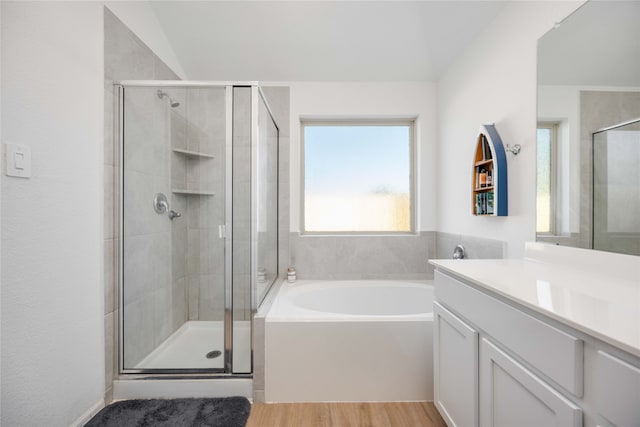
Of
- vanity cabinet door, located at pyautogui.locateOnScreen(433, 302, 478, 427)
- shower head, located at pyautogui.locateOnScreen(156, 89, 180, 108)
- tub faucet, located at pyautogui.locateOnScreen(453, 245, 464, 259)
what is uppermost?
shower head, located at pyautogui.locateOnScreen(156, 89, 180, 108)

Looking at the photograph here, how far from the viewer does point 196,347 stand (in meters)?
1.69

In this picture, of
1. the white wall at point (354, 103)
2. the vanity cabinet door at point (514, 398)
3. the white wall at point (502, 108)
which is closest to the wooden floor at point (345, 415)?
the vanity cabinet door at point (514, 398)

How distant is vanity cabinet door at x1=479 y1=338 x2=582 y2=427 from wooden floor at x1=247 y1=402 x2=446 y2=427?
568 mm

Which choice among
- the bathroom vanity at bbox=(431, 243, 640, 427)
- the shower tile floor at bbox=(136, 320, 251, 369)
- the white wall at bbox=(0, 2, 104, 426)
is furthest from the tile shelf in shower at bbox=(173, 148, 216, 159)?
the bathroom vanity at bbox=(431, 243, 640, 427)

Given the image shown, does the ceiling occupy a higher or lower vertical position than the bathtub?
higher

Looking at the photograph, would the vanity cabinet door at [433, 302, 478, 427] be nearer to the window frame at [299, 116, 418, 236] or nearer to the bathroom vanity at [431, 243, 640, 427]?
the bathroom vanity at [431, 243, 640, 427]

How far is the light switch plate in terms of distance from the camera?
3.40ft

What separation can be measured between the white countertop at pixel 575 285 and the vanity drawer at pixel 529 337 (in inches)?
1.9

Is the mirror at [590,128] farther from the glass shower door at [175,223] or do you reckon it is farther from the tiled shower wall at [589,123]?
the glass shower door at [175,223]

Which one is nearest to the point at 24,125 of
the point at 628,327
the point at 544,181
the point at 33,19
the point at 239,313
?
the point at 33,19

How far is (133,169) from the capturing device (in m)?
1.68

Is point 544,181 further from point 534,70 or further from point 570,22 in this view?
point 570,22

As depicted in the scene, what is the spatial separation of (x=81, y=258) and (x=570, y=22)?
2481 mm

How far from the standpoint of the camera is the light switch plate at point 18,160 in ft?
3.40
